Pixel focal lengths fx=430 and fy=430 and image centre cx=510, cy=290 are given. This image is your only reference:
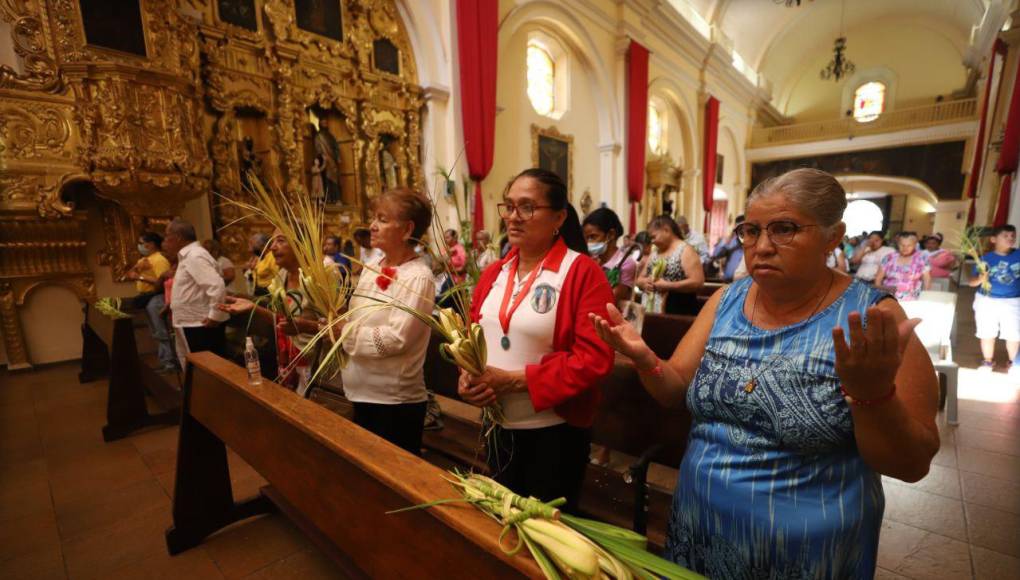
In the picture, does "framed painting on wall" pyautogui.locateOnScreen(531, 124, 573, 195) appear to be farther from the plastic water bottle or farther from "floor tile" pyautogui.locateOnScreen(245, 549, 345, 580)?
"floor tile" pyautogui.locateOnScreen(245, 549, 345, 580)

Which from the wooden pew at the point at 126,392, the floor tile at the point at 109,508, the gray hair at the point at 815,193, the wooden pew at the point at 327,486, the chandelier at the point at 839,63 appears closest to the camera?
the wooden pew at the point at 327,486

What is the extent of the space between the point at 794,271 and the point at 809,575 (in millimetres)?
657

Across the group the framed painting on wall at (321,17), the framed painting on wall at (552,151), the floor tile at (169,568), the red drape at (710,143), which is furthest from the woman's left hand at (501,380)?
the red drape at (710,143)

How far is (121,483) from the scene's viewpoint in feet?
8.58

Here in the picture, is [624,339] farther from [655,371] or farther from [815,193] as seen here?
[815,193]

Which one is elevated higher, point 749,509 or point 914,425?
point 914,425

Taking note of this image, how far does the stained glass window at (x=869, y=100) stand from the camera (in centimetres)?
2000

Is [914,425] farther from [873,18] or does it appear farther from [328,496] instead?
[873,18]

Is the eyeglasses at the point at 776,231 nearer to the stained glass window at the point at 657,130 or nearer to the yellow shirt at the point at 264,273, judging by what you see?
the yellow shirt at the point at 264,273

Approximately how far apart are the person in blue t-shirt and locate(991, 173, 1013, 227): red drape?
707 cm

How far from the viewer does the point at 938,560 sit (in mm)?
1888

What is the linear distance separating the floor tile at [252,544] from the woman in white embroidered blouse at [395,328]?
874 mm

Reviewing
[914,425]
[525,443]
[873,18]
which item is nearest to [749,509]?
[914,425]

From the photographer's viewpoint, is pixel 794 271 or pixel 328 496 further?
pixel 328 496
